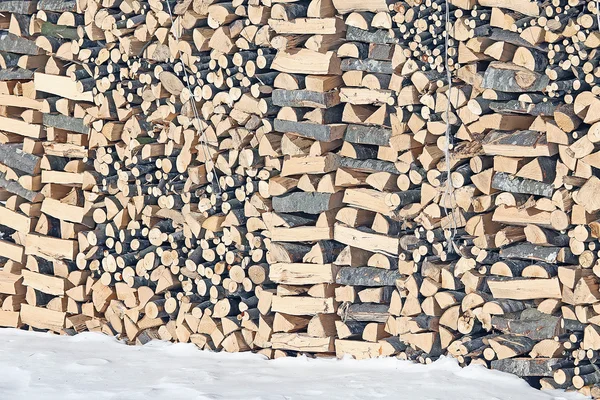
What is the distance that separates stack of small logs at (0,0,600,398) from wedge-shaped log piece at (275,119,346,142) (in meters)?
0.01

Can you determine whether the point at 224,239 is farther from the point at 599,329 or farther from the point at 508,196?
the point at 599,329

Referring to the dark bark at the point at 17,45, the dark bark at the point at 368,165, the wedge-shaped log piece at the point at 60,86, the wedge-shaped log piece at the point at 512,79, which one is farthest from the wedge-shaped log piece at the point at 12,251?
the wedge-shaped log piece at the point at 512,79

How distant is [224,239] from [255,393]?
84 centimetres

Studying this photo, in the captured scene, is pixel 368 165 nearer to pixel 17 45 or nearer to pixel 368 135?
pixel 368 135

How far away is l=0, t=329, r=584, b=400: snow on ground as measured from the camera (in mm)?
4133

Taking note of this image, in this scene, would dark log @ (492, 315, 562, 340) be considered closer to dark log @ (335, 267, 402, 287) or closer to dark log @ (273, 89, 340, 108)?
dark log @ (335, 267, 402, 287)

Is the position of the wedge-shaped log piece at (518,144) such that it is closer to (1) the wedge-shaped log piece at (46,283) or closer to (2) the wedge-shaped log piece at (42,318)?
(1) the wedge-shaped log piece at (46,283)

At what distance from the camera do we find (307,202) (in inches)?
182

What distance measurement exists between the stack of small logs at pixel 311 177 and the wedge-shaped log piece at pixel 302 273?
11 millimetres

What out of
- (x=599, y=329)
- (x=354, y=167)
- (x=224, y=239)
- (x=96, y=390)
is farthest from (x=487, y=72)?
(x=96, y=390)

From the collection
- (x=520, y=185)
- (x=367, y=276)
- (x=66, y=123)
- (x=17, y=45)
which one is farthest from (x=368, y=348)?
(x=17, y=45)

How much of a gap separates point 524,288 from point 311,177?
1.08 meters

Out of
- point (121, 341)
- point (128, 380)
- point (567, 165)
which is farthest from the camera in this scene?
point (121, 341)

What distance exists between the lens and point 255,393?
4.25m
